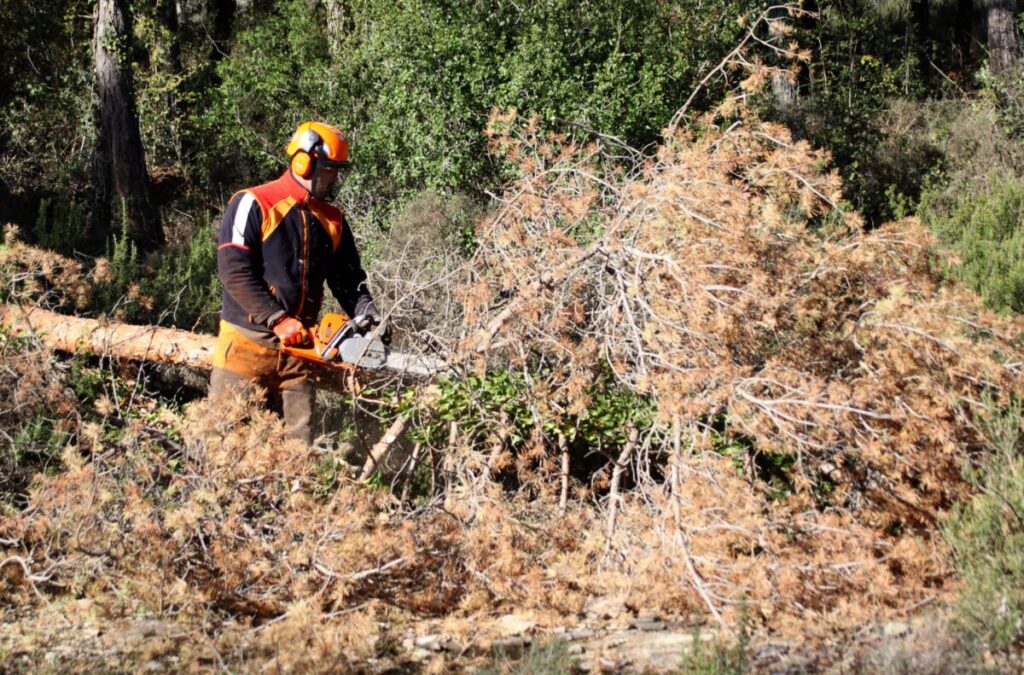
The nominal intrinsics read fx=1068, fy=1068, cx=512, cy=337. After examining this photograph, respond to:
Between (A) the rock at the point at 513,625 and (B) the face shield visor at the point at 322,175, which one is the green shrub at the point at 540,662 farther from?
(B) the face shield visor at the point at 322,175

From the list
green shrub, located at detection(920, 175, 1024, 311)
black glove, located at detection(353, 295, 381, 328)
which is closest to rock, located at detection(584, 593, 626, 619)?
black glove, located at detection(353, 295, 381, 328)

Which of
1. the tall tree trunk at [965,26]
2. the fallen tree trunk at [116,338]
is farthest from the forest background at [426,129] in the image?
the tall tree trunk at [965,26]

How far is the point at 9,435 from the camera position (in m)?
6.08

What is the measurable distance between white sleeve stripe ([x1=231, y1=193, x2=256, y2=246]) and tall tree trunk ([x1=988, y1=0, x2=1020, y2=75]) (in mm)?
14369

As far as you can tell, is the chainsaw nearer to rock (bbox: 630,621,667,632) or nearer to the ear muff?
the ear muff

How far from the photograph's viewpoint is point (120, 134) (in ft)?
38.8

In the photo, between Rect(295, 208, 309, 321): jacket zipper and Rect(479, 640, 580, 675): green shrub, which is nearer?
Rect(479, 640, 580, 675): green shrub

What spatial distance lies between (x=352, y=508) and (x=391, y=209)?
19.6 ft

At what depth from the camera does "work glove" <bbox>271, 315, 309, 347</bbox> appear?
5355mm

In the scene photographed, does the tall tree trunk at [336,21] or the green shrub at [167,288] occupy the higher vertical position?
the tall tree trunk at [336,21]

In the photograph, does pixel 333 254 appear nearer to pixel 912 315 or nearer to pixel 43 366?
pixel 43 366

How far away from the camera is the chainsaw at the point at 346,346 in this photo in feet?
17.6

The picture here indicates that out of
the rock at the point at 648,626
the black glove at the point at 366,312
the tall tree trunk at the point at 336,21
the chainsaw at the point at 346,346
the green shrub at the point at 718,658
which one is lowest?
the rock at the point at 648,626

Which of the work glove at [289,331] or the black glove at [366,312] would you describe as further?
the black glove at [366,312]
